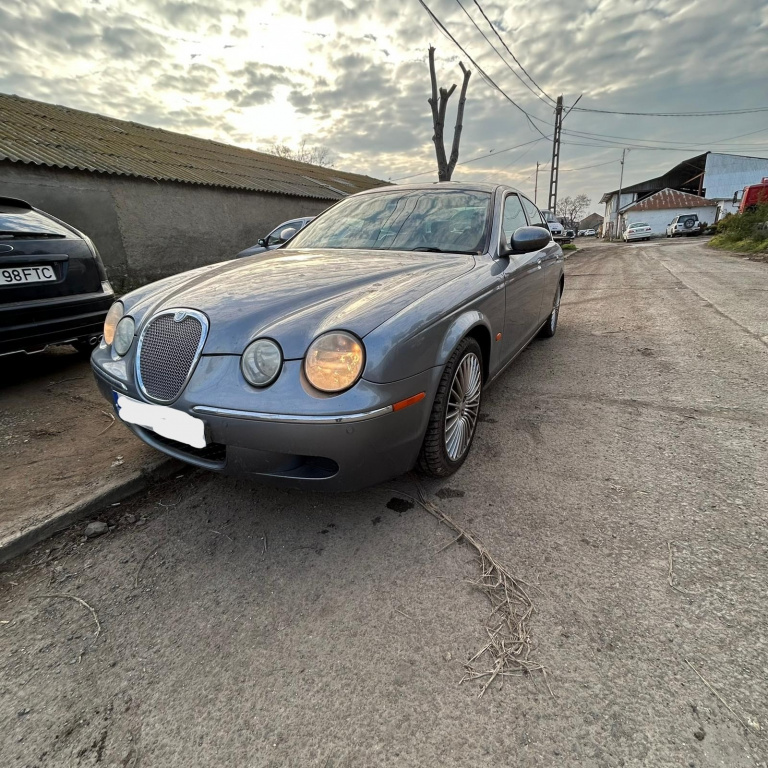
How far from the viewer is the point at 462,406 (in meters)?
2.24

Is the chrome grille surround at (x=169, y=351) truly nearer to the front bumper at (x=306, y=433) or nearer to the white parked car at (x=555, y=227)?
the front bumper at (x=306, y=433)

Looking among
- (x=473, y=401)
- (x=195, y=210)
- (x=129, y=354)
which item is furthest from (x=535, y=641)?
(x=195, y=210)

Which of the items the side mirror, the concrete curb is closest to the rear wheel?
the side mirror

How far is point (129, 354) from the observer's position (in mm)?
1921

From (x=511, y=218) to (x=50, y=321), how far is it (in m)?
3.34

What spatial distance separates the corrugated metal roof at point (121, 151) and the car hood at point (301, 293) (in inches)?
289

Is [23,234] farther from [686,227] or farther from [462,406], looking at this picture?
[686,227]

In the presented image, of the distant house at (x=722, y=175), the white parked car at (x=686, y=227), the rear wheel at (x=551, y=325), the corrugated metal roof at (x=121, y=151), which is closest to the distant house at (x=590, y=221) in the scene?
the distant house at (x=722, y=175)

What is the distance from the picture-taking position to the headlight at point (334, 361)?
5.11 feet

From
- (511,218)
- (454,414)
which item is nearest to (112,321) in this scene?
(454,414)

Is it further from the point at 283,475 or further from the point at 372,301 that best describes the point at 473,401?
the point at 283,475

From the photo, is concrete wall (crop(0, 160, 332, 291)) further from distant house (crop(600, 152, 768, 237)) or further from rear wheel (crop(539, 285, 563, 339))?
distant house (crop(600, 152, 768, 237))

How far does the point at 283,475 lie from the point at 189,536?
622 millimetres

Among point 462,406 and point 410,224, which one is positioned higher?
point 410,224
